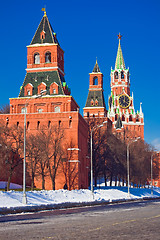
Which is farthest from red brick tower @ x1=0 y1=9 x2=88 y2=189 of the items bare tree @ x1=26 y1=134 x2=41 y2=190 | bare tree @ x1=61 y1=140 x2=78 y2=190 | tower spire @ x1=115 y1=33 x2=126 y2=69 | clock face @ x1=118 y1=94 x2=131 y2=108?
tower spire @ x1=115 y1=33 x2=126 y2=69

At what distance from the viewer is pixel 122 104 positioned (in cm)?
16438

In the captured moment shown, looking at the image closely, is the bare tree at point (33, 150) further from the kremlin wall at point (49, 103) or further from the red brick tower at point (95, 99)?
the red brick tower at point (95, 99)

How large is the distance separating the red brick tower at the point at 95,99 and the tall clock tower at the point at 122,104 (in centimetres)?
3737

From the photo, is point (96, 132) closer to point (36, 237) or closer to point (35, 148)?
point (35, 148)

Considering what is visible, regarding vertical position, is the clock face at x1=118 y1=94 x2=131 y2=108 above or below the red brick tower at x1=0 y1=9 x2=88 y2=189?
above

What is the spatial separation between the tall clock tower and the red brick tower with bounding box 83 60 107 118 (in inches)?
1471

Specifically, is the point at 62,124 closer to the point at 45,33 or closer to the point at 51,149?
the point at 51,149

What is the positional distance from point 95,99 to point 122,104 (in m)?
56.2

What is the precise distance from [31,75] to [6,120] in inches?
410

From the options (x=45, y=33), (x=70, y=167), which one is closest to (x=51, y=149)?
(x=70, y=167)

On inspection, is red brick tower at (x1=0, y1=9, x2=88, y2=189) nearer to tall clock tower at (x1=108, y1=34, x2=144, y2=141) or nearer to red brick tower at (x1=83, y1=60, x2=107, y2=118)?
red brick tower at (x1=83, y1=60, x2=107, y2=118)

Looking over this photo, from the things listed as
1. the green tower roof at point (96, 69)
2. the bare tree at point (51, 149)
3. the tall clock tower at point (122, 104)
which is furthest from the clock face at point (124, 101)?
the bare tree at point (51, 149)

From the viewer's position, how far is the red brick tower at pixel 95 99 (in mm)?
107900

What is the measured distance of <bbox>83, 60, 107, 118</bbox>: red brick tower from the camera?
108m
